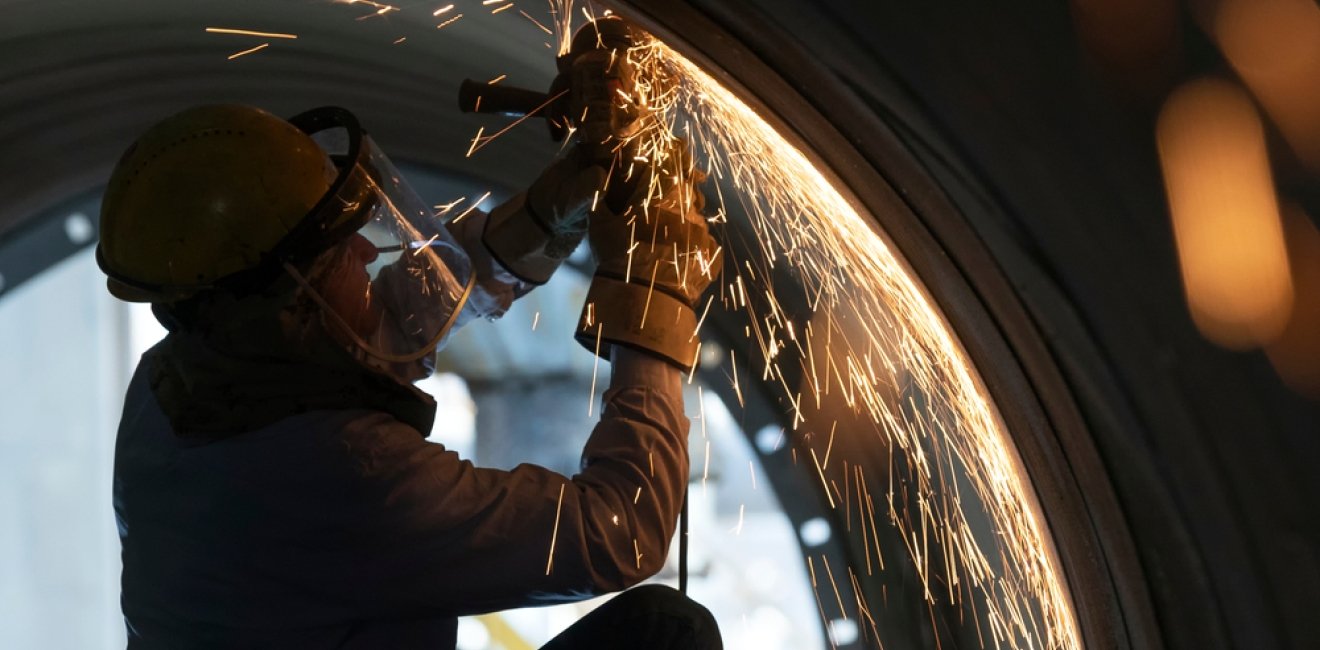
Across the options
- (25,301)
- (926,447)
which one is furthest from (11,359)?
(926,447)

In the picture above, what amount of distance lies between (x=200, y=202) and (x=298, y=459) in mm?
361

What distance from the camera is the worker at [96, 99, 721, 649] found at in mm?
1638

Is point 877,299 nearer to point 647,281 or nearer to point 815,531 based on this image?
point 647,281

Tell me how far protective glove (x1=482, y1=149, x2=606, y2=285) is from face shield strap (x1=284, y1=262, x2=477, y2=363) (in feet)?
0.58

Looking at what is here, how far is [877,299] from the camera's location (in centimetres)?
234

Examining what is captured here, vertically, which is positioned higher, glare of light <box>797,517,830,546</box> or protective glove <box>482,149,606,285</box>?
protective glove <box>482,149,606,285</box>

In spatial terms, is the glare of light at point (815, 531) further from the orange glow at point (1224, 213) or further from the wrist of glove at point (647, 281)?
the orange glow at point (1224, 213)

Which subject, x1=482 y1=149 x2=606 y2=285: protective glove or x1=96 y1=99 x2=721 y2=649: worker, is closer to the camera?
x1=96 y1=99 x2=721 y2=649: worker

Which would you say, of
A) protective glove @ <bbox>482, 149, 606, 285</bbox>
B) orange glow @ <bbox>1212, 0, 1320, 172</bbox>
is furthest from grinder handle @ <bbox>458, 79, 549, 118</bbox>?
orange glow @ <bbox>1212, 0, 1320, 172</bbox>

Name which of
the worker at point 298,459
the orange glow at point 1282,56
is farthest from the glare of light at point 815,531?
the orange glow at point 1282,56

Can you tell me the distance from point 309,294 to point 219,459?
24 centimetres

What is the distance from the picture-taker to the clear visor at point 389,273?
1735mm

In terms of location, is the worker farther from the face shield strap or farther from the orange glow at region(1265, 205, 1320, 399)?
the orange glow at region(1265, 205, 1320, 399)

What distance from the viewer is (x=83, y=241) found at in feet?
10.7
